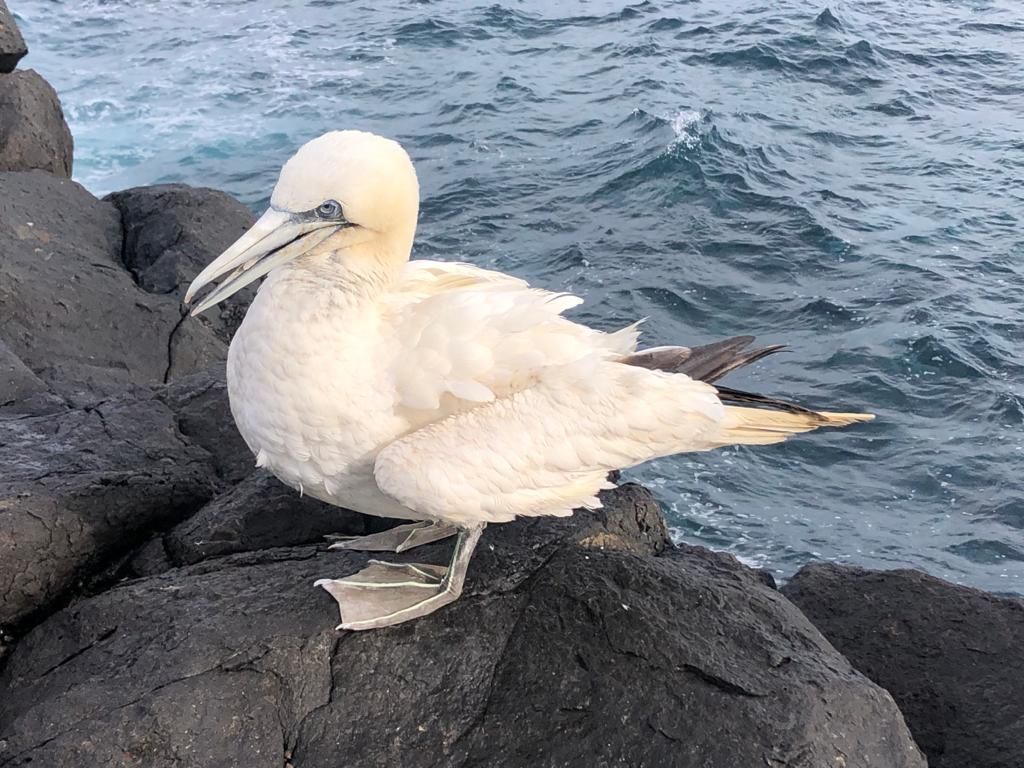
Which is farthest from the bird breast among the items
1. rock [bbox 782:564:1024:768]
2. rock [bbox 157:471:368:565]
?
rock [bbox 782:564:1024:768]

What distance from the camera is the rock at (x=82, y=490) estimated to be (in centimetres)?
380

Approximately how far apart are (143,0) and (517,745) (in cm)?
2216

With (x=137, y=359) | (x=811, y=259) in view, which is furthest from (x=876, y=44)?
(x=137, y=359)

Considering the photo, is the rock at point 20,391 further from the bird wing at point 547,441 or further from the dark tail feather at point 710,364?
Answer: the dark tail feather at point 710,364

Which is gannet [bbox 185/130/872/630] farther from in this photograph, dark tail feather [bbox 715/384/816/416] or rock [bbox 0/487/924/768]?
rock [bbox 0/487/924/768]

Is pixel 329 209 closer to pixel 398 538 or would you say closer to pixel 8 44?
pixel 398 538

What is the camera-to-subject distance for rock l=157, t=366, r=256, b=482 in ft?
15.6

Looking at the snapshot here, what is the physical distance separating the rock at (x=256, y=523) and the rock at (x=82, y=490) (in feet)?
0.59

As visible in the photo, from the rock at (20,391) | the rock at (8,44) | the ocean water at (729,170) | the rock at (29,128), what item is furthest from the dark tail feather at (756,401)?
the rock at (8,44)

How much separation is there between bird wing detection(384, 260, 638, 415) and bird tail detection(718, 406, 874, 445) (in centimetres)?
49

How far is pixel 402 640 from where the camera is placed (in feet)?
11.9

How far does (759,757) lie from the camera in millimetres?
3236

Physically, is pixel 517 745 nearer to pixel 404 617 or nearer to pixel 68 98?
pixel 404 617

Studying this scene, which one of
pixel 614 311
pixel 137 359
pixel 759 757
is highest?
pixel 759 757
